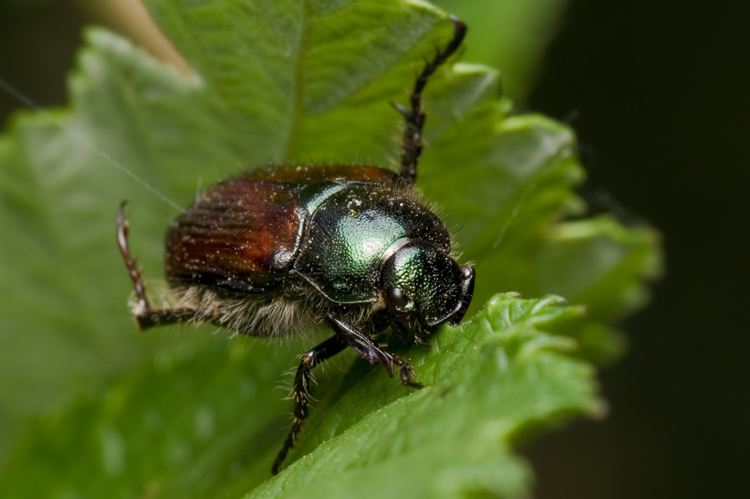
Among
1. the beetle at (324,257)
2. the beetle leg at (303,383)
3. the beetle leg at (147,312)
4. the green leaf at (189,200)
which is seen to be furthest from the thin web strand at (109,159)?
the beetle leg at (303,383)

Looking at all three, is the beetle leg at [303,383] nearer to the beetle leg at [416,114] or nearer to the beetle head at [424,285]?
the beetle head at [424,285]

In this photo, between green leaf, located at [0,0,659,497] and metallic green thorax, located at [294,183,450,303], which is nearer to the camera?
green leaf, located at [0,0,659,497]

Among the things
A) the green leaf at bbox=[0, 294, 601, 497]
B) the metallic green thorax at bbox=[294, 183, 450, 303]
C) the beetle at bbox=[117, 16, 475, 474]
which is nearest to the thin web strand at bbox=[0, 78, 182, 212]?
the beetle at bbox=[117, 16, 475, 474]

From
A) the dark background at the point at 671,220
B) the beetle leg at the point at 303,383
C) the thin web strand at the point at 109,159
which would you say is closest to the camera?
the beetle leg at the point at 303,383

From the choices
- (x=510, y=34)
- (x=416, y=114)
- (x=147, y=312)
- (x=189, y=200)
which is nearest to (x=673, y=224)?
(x=510, y=34)

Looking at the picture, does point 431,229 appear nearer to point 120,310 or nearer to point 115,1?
point 120,310

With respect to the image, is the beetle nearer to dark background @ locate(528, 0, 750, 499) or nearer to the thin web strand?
the thin web strand

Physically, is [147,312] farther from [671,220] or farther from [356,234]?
[671,220]
